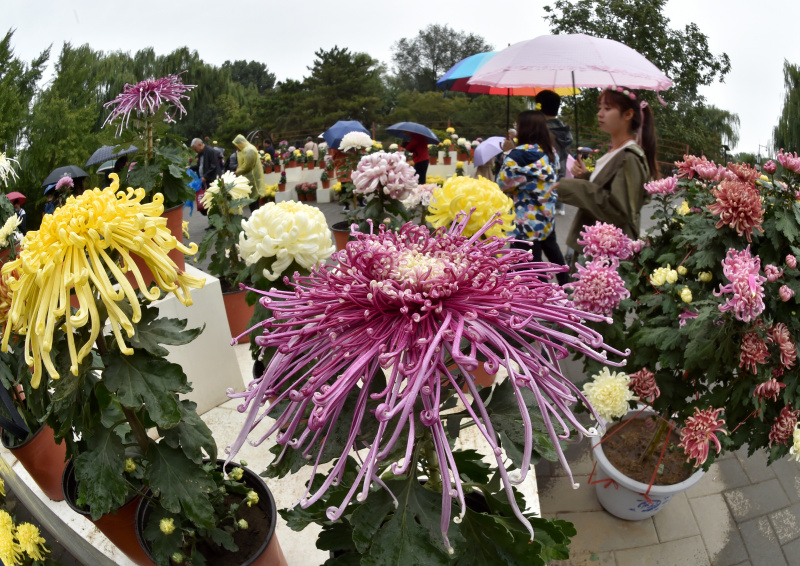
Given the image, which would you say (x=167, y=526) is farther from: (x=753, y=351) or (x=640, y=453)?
(x=640, y=453)

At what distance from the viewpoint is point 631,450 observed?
101 inches

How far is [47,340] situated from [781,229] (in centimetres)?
194

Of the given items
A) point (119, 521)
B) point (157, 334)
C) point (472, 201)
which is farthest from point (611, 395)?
point (119, 521)

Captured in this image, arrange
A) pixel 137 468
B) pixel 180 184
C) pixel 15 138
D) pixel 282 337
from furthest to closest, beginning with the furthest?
pixel 15 138 < pixel 180 184 < pixel 137 468 < pixel 282 337

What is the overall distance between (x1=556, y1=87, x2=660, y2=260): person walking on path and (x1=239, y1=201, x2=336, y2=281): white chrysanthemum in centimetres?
200

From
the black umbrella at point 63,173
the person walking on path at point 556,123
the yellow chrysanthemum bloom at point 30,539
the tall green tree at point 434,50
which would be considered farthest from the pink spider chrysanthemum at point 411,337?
the tall green tree at point 434,50

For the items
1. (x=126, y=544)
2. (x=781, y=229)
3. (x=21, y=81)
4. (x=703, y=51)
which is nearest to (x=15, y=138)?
(x=21, y=81)

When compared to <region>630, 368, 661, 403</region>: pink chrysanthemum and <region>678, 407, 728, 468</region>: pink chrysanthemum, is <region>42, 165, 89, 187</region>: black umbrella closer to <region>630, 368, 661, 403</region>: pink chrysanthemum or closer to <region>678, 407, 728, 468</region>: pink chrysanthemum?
<region>630, 368, 661, 403</region>: pink chrysanthemum

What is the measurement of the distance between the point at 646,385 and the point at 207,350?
191 cm

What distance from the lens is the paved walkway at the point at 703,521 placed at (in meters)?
2.43

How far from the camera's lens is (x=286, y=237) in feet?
4.78

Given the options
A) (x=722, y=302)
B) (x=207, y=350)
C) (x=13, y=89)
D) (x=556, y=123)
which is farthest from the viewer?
(x=13, y=89)

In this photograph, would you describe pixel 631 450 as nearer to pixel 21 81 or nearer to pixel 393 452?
pixel 393 452

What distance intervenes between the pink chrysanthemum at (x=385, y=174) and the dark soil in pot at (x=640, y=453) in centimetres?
145
